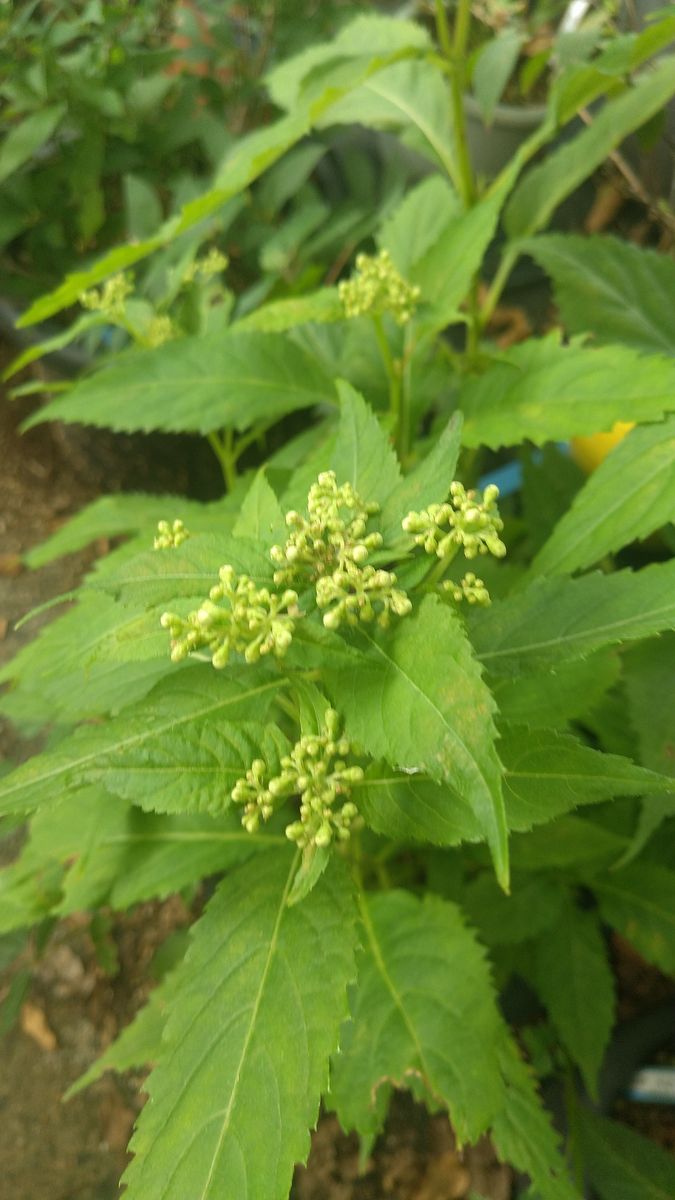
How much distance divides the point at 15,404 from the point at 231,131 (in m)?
0.96

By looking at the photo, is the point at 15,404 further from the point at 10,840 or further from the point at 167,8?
A: the point at 10,840

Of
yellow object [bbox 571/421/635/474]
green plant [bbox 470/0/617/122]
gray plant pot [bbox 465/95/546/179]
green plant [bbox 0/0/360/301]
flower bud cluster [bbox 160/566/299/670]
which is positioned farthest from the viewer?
gray plant pot [bbox 465/95/546/179]

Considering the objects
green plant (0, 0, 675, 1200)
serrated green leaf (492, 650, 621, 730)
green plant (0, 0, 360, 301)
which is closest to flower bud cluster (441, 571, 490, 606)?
green plant (0, 0, 675, 1200)

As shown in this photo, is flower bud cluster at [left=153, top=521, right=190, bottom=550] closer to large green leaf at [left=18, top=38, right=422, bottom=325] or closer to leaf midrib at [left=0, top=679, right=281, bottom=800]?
leaf midrib at [left=0, top=679, right=281, bottom=800]

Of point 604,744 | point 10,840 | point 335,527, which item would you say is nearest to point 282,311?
point 335,527

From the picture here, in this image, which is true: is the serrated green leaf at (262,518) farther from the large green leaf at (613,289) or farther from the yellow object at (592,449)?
the yellow object at (592,449)

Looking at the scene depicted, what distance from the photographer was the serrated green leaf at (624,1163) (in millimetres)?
1082

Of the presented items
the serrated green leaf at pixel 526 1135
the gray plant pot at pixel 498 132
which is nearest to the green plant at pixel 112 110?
the gray plant pot at pixel 498 132

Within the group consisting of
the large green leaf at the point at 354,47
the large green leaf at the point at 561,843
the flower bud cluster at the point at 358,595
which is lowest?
the large green leaf at the point at 561,843

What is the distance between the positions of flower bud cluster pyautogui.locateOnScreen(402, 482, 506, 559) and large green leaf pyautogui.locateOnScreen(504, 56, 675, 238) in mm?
793

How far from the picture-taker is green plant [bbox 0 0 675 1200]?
615 mm

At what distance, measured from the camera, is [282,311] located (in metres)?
1.03

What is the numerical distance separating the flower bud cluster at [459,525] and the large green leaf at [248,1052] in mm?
313

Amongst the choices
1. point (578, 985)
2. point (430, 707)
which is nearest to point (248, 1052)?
point (430, 707)
